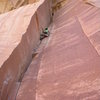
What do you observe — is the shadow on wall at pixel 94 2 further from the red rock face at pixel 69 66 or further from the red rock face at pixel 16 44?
the red rock face at pixel 16 44

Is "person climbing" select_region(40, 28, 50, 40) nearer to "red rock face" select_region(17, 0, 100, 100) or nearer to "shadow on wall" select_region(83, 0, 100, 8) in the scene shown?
"red rock face" select_region(17, 0, 100, 100)

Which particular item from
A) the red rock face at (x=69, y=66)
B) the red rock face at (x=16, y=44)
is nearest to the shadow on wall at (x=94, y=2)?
the red rock face at (x=69, y=66)

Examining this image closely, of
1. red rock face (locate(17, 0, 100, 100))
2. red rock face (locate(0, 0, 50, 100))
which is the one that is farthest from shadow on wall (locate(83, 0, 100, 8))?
red rock face (locate(0, 0, 50, 100))

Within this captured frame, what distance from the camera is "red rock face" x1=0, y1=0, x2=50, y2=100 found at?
111 centimetres

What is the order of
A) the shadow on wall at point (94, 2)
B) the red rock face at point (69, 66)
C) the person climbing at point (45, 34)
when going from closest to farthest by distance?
the red rock face at point (69, 66) → the person climbing at point (45, 34) → the shadow on wall at point (94, 2)

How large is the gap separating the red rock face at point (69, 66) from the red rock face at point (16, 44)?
0.07 meters

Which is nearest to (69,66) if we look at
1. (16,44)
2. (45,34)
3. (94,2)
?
(16,44)

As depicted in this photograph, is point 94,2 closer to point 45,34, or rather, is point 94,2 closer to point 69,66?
point 45,34

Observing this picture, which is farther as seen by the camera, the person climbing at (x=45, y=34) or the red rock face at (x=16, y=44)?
the person climbing at (x=45, y=34)

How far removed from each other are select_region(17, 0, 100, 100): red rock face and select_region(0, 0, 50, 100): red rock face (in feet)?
0.22

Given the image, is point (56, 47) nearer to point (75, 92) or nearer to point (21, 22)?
point (21, 22)

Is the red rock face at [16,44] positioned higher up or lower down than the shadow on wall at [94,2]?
higher up

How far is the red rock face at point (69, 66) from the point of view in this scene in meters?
1.06

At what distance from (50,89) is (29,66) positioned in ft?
1.17
